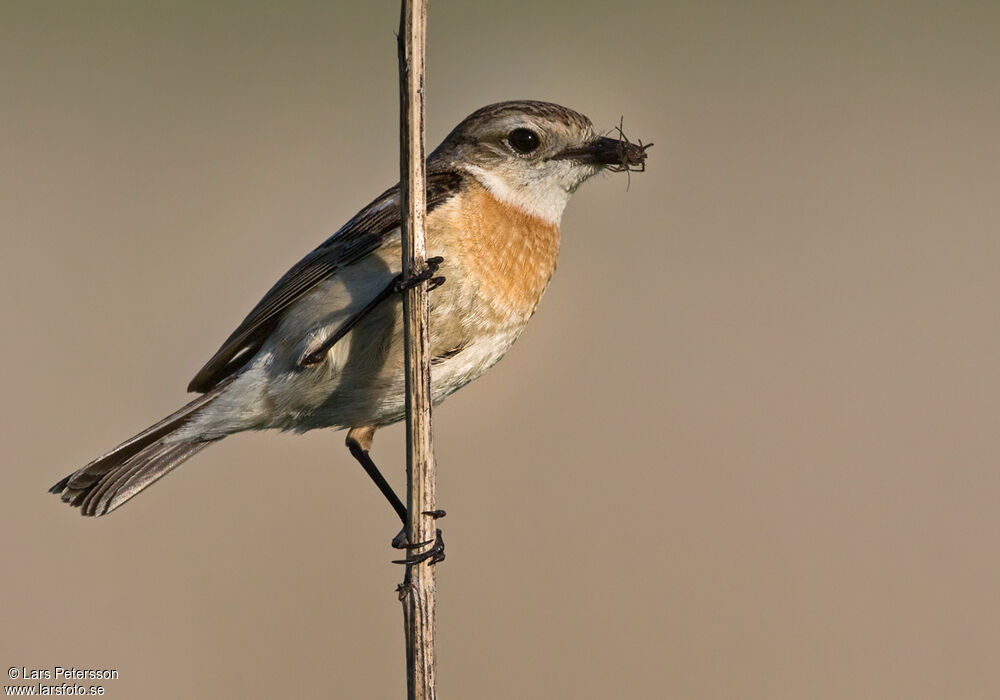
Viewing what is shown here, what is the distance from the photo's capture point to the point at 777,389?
17.2ft

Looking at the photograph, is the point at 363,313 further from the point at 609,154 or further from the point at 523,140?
the point at 609,154

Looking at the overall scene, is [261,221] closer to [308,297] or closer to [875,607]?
[308,297]

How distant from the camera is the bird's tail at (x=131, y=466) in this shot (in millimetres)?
3281

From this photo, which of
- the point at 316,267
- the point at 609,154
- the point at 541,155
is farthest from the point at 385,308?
the point at 609,154

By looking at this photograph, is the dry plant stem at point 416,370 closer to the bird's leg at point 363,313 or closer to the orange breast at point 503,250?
the bird's leg at point 363,313

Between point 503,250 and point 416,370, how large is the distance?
2.84 feet

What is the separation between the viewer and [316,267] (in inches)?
133

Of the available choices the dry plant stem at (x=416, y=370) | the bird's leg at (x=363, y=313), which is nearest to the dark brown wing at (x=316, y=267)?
the bird's leg at (x=363, y=313)

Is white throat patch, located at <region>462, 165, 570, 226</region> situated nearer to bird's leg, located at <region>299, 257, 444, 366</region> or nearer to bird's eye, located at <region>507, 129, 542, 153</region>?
bird's eye, located at <region>507, 129, 542, 153</region>

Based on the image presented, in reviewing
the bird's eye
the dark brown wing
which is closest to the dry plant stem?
the dark brown wing

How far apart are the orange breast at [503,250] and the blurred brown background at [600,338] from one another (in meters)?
0.68

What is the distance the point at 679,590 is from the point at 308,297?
2.13m

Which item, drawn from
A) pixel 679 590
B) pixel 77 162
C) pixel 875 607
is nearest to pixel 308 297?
pixel 679 590

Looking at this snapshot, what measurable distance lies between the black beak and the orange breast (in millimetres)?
234
